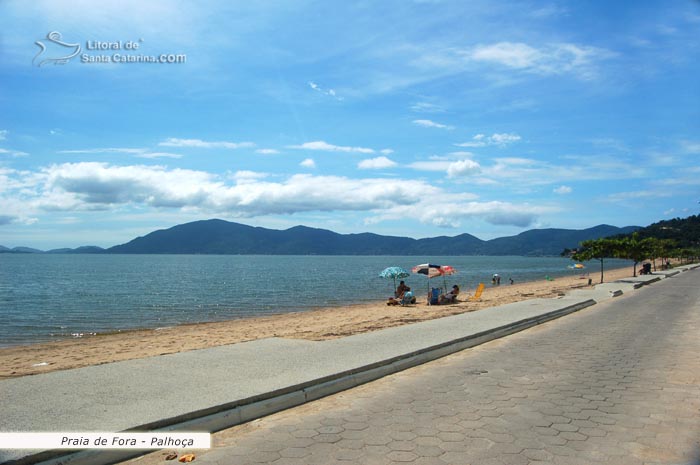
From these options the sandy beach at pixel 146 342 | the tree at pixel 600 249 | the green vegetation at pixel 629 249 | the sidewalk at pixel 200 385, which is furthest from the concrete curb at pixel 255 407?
the green vegetation at pixel 629 249

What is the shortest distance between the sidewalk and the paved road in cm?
31

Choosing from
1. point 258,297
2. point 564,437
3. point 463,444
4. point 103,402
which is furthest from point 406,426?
point 258,297

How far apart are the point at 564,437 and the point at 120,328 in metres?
19.8

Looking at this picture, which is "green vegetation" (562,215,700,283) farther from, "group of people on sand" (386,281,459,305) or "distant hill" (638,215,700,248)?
"group of people on sand" (386,281,459,305)

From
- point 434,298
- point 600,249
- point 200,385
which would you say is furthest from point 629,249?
point 200,385

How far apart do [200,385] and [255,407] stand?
1.18m

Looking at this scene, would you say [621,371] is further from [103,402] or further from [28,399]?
[28,399]

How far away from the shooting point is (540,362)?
27.2ft

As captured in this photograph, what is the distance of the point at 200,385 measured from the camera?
6520 mm

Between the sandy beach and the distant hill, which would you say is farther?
the distant hill

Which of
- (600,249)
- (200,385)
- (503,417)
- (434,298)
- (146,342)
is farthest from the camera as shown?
(600,249)

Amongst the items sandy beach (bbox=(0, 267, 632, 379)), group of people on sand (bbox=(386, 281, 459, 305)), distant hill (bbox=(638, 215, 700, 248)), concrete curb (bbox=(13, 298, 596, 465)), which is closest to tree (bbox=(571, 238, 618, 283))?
group of people on sand (bbox=(386, 281, 459, 305))

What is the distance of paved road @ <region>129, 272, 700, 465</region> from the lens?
4461 millimetres

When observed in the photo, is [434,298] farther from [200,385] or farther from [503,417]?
[503,417]
